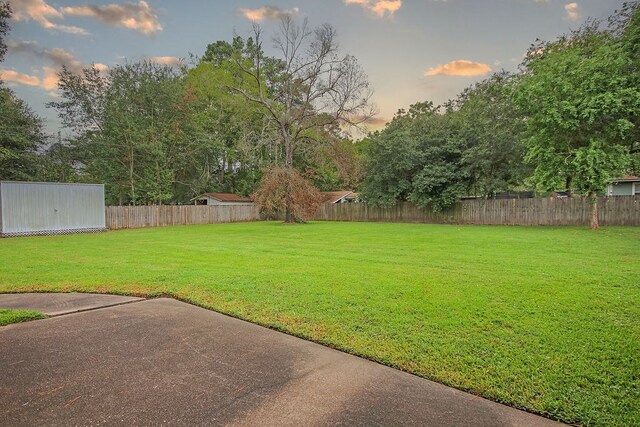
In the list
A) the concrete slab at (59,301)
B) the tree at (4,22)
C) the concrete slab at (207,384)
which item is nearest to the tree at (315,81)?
the tree at (4,22)

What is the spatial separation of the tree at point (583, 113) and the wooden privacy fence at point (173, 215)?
2124 cm

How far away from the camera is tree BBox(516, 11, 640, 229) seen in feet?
36.9

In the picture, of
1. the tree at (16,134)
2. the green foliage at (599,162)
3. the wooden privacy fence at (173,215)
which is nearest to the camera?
Answer: the green foliage at (599,162)

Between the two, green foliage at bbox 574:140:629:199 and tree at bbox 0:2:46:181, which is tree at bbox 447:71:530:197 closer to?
green foliage at bbox 574:140:629:199

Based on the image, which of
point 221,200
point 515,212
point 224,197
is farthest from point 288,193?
point 515,212

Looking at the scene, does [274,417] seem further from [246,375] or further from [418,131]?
[418,131]

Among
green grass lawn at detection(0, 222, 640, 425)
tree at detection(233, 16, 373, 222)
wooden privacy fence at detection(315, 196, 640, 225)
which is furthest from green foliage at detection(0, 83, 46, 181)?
wooden privacy fence at detection(315, 196, 640, 225)

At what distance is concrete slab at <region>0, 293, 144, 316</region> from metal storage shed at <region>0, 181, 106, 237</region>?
13.9 metres

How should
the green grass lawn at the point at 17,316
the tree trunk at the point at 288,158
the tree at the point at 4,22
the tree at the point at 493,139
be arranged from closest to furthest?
the green grass lawn at the point at 17,316 → the tree at the point at 493,139 → the tree at the point at 4,22 → the tree trunk at the point at 288,158

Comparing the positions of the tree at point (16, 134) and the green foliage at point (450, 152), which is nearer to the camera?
the green foliage at point (450, 152)

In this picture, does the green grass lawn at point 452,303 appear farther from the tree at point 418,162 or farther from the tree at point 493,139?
the tree at point 418,162

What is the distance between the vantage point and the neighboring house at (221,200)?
1169 inches

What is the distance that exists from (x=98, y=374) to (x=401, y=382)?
2.26 metres

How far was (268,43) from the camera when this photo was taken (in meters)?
23.7
